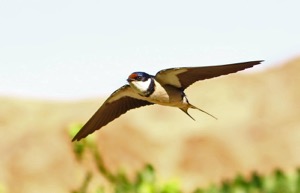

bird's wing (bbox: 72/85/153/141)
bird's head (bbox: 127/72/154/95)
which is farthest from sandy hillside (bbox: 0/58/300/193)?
bird's head (bbox: 127/72/154/95)

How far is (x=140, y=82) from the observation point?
5160 millimetres

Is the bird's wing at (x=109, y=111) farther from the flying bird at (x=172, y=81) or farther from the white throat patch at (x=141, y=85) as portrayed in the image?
the white throat patch at (x=141, y=85)

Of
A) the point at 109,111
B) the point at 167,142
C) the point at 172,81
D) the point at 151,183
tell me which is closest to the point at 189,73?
the point at 172,81

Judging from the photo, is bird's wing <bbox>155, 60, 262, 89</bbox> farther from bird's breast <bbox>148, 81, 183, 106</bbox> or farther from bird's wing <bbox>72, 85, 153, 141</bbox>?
bird's wing <bbox>72, 85, 153, 141</bbox>

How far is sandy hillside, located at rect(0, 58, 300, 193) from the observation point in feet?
63.7

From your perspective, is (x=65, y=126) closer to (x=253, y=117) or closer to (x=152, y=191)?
(x=253, y=117)

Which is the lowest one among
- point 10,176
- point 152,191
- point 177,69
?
point 10,176

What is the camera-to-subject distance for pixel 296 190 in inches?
406

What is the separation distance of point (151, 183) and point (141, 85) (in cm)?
334

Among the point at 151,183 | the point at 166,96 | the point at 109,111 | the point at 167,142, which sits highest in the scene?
the point at 166,96

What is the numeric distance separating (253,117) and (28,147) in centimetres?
514

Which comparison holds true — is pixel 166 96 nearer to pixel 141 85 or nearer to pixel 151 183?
pixel 141 85

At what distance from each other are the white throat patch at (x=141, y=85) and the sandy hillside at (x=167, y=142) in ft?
44.7

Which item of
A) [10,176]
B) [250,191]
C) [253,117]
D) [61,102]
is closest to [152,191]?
[250,191]
